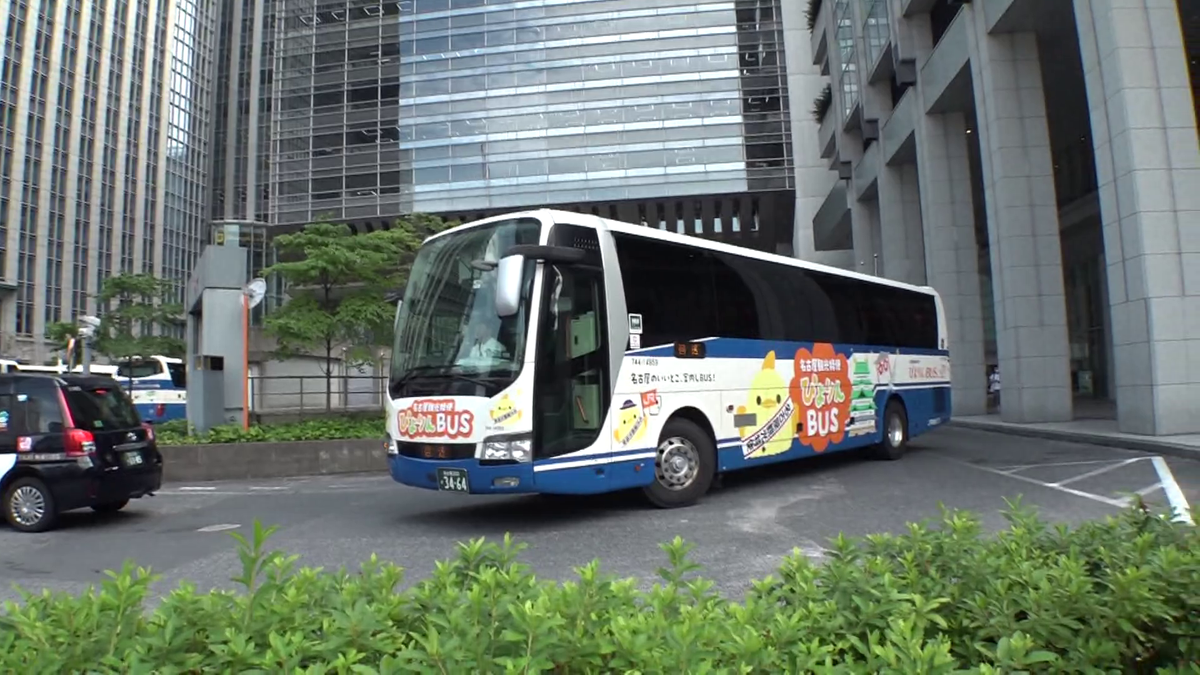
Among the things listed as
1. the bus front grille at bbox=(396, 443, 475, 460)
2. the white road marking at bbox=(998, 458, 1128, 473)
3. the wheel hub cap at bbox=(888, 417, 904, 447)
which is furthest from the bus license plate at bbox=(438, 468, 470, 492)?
the wheel hub cap at bbox=(888, 417, 904, 447)

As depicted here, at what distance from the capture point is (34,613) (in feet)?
6.97

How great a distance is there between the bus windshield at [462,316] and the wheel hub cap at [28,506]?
4.58 meters

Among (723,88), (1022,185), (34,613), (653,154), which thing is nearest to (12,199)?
(653,154)

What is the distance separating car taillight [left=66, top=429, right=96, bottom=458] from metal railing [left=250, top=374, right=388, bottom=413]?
8.81 metres

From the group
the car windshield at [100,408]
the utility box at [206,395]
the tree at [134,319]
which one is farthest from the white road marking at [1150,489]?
the tree at [134,319]

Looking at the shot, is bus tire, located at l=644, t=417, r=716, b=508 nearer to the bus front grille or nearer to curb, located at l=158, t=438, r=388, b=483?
the bus front grille

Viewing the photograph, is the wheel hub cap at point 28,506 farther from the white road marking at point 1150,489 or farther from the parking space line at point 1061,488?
the white road marking at point 1150,489

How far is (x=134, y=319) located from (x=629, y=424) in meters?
39.3

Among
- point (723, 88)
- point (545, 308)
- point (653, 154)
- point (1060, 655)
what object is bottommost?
point (1060, 655)

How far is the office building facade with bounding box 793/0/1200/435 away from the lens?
1390cm

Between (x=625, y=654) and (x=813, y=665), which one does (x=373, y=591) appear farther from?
(x=813, y=665)

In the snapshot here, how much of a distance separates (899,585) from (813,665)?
78 cm

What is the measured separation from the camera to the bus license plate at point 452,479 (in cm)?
793

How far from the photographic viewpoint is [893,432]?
1387 cm
